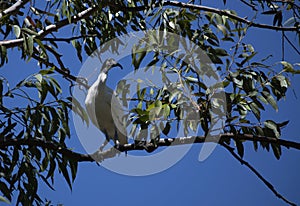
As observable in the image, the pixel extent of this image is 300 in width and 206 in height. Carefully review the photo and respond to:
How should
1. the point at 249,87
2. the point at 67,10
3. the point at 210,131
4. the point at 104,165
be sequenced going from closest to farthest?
the point at 210,131 → the point at 249,87 → the point at 104,165 → the point at 67,10

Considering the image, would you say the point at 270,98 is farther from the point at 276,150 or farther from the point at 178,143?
the point at 178,143

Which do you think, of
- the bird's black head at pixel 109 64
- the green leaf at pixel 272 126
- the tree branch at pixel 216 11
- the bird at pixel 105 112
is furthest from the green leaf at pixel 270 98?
the bird's black head at pixel 109 64

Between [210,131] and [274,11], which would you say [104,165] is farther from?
[274,11]

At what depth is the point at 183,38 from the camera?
3.03m

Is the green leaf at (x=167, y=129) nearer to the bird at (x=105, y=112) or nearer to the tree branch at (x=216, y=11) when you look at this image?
the tree branch at (x=216, y=11)

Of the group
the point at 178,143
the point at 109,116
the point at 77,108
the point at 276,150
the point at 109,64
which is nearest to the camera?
the point at 178,143

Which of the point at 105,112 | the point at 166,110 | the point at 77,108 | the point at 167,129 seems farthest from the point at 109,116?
the point at 166,110

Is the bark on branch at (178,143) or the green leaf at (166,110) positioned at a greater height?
the green leaf at (166,110)

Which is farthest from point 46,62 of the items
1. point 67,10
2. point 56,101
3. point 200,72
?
point 200,72

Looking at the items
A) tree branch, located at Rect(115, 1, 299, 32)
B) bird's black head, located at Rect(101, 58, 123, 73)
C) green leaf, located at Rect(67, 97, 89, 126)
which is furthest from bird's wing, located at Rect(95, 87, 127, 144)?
green leaf, located at Rect(67, 97, 89, 126)

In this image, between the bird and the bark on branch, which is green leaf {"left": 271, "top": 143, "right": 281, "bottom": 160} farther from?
the bird

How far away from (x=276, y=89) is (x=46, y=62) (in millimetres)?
1406

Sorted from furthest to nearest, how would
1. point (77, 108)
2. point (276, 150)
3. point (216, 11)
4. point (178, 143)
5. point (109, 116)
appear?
point (109, 116) < point (216, 11) < point (77, 108) < point (276, 150) < point (178, 143)

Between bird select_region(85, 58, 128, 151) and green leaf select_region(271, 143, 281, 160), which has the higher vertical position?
bird select_region(85, 58, 128, 151)
